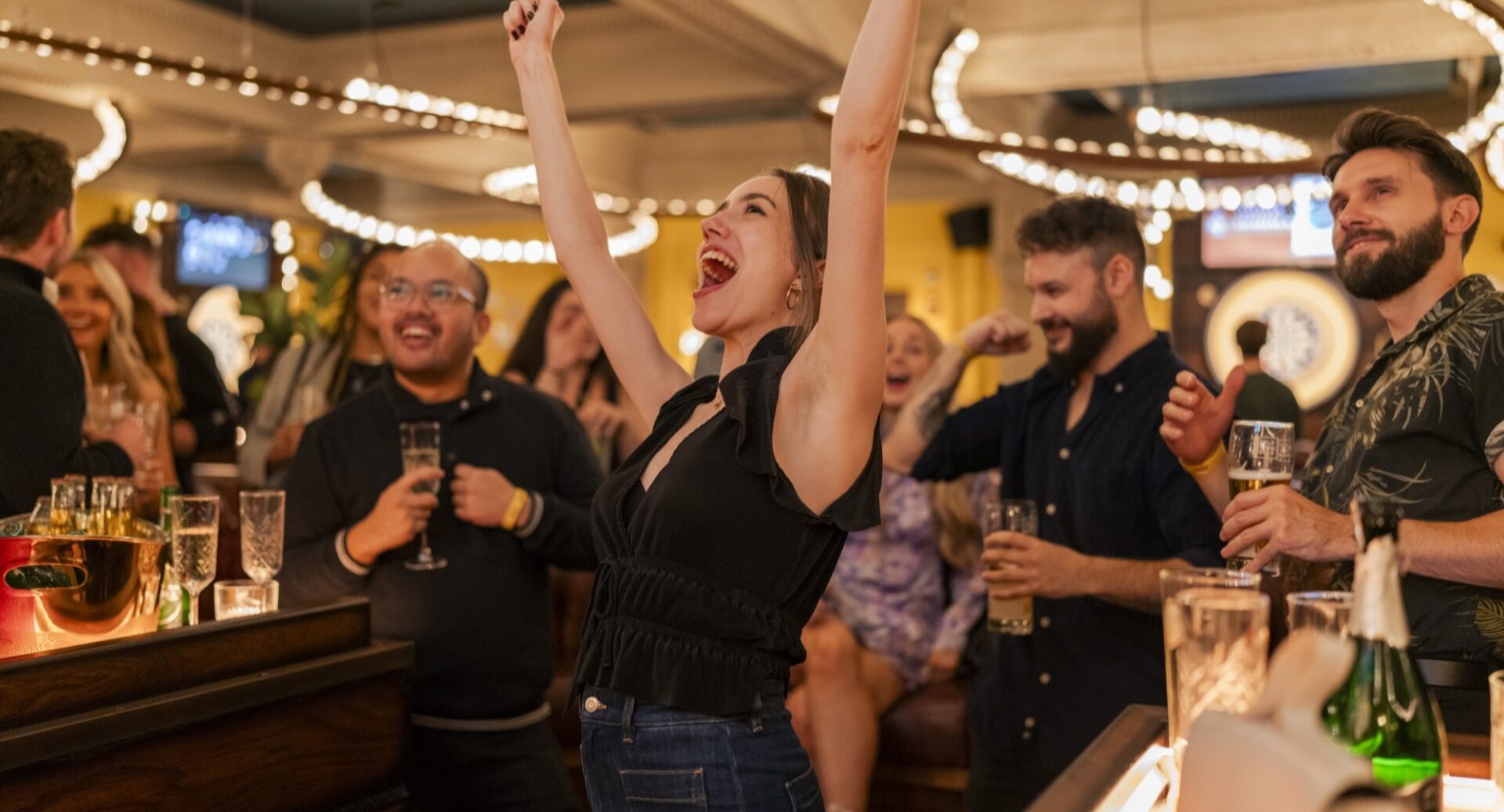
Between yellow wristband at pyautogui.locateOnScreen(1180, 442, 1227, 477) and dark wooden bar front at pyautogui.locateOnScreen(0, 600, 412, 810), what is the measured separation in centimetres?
151

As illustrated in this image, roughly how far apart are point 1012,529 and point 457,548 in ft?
3.83

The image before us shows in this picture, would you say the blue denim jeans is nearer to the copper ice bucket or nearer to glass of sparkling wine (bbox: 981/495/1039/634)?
the copper ice bucket

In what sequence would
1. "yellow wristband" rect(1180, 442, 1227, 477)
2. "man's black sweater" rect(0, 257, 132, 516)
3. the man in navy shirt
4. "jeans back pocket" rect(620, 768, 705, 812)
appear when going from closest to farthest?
"jeans back pocket" rect(620, 768, 705, 812) → "yellow wristband" rect(1180, 442, 1227, 477) → "man's black sweater" rect(0, 257, 132, 516) → the man in navy shirt

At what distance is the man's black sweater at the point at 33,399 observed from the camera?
2.41 metres

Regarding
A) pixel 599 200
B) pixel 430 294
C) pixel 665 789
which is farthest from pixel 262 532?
pixel 599 200

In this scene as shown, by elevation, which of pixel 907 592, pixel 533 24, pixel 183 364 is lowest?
pixel 907 592

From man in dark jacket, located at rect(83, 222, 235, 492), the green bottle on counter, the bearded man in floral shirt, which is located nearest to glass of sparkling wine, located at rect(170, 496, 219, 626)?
the green bottle on counter

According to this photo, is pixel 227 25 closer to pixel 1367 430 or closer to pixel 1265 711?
pixel 1367 430

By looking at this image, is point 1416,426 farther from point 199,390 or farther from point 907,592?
point 199,390

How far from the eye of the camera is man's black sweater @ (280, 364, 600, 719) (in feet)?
9.11

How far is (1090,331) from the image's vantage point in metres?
2.74

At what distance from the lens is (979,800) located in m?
2.82

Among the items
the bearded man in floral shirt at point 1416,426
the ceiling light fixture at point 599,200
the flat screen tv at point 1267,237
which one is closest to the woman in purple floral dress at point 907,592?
the bearded man in floral shirt at point 1416,426

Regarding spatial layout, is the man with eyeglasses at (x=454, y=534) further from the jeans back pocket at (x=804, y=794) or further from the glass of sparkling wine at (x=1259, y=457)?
the glass of sparkling wine at (x=1259, y=457)
